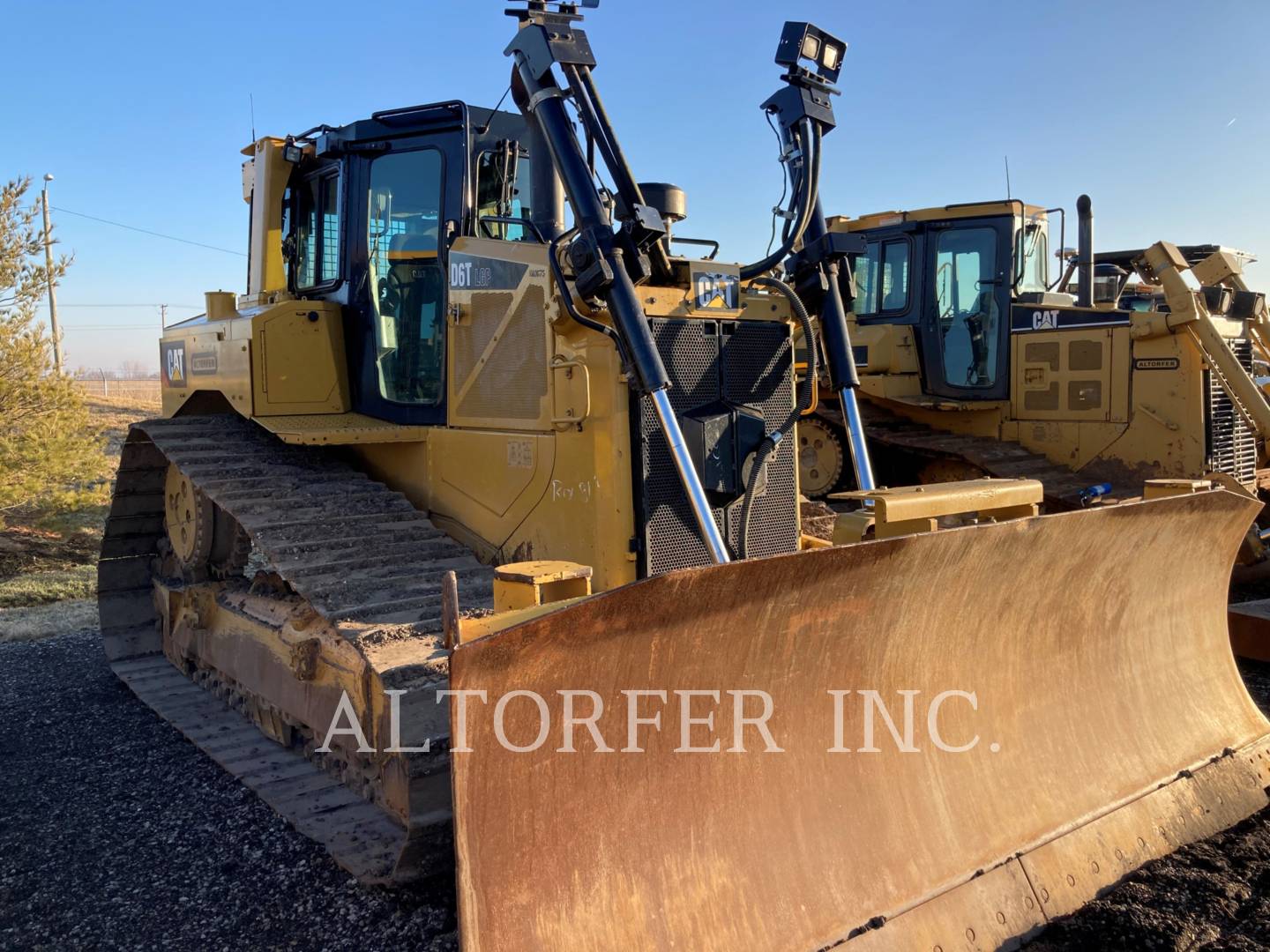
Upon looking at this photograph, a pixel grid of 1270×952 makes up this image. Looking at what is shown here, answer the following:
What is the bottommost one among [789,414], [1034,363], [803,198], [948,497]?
[948,497]

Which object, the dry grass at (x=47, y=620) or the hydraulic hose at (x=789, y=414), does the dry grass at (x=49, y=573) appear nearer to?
the dry grass at (x=47, y=620)

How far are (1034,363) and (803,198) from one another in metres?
5.94

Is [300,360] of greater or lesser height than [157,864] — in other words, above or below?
above

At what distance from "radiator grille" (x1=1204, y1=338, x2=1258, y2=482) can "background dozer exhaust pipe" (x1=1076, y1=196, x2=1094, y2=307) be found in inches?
52.3

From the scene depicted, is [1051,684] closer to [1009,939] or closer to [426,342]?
[1009,939]

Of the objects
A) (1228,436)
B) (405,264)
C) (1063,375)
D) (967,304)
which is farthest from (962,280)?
(405,264)

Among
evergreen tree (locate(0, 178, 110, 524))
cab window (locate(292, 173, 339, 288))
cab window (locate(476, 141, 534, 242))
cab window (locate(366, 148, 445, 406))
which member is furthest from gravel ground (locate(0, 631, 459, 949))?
evergreen tree (locate(0, 178, 110, 524))

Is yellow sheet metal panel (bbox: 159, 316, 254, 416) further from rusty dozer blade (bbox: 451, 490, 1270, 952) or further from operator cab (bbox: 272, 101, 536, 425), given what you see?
rusty dozer blade (bbox: 451, 490, 1270, 952)

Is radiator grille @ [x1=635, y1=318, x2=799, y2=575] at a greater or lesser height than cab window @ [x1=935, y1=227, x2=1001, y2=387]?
lesser

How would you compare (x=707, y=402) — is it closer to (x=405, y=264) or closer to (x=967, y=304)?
(x=405, y=264)

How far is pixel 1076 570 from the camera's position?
12.7 ft

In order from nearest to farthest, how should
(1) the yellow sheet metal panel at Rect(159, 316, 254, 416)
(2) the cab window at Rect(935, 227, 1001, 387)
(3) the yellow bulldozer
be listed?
(3) the yellow bulldozer < (1) the yellow sheet metal panel at Rect(159, 316, 254, 416) < (2) the cab window at Rect(935, 227, 1001, 387)

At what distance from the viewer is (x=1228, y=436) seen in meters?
9.06

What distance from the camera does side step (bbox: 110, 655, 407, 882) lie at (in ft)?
12.7
